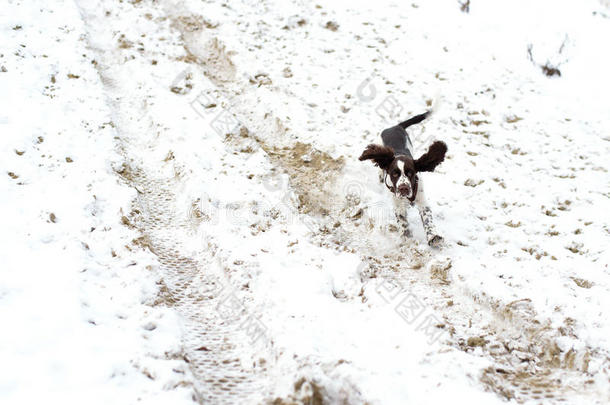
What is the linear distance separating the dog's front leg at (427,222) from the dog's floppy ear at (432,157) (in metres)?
0.23

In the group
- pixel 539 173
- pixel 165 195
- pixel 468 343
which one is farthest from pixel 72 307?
pixel 539 173

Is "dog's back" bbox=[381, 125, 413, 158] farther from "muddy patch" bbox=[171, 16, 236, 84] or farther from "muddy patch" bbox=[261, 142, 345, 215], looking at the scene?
"muddy patch" bbox=[171, 16, 236, 84]

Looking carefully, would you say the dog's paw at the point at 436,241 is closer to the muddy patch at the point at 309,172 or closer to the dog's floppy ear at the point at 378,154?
the dog's floppy ear at the point at 378,154

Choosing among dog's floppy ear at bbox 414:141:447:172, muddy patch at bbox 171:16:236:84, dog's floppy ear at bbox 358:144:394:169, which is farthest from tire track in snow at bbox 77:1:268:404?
dog's floppy ear at bbox 414:141:447:172

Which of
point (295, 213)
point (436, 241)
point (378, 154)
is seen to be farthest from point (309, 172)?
point (436, 241)

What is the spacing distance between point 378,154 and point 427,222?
944mm

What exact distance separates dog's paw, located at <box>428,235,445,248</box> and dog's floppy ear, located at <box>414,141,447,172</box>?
30.9 inches

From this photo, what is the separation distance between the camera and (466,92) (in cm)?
796

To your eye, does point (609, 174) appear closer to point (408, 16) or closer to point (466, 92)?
point (466, 92)

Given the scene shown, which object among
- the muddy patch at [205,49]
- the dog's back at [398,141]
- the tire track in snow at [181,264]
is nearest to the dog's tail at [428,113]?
the dog's back at [398,141]

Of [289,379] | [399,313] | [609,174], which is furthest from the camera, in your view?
[609,174]

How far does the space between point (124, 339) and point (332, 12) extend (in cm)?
989

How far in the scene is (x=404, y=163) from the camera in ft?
15.6

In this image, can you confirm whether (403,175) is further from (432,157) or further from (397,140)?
(397,140)
